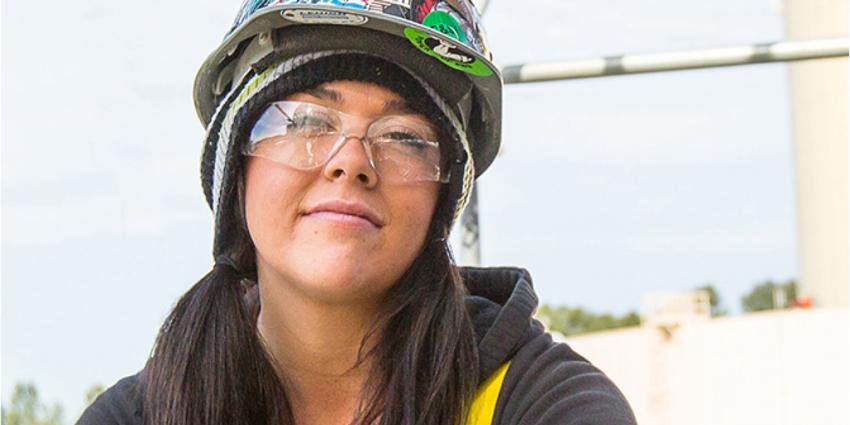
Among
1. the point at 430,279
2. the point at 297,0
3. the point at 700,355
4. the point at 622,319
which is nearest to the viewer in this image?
the point at 297,0

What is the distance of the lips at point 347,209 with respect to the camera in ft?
8.43

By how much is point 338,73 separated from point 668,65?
172 cm

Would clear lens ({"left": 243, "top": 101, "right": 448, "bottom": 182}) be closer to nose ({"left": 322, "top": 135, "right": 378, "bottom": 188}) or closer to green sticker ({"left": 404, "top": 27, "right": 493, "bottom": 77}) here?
nose ({"left": 322, "top": 135, "right": 378, "bottom": 188})

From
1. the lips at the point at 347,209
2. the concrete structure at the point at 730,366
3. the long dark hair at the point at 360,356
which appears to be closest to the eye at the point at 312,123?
the lips at the point at 347,209

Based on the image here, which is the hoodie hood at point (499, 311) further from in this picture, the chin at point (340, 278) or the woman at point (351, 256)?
the chin at point (340, 278)

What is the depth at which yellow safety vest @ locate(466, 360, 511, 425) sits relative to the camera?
266cm

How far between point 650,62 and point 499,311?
1.50m

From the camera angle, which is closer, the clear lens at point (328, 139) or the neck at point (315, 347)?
the clear lens at point (328, 139)

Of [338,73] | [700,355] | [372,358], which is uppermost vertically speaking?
[338,73]

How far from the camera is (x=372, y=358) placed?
284cm

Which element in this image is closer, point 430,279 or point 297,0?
point 297,0

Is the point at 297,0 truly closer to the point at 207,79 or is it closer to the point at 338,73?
the point at 338,73

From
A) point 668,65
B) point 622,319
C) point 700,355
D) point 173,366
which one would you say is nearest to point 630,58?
point 668,65

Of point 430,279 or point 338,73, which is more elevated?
point 338,73
